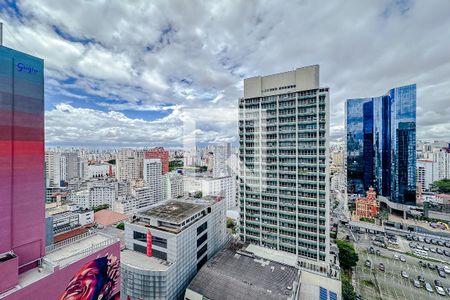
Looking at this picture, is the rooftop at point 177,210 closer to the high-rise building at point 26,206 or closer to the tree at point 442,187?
the high-rise building at point 26,206

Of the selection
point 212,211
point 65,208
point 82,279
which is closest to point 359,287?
point 212,211

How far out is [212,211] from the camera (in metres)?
15.6

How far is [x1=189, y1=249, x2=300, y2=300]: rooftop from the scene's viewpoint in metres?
10.6

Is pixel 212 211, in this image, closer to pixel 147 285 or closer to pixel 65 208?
pixel 147 285

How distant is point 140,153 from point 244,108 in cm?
3870

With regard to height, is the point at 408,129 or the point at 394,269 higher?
the point at 408,129

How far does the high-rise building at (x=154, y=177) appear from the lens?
3695 centimetres

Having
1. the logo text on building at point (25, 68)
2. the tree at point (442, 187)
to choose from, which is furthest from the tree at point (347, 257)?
Result: the tree at point (442, 187)

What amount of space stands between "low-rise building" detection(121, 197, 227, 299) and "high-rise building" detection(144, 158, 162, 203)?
23.7 metres

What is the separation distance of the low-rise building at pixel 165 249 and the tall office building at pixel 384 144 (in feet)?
99.0

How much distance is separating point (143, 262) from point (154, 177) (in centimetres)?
2734

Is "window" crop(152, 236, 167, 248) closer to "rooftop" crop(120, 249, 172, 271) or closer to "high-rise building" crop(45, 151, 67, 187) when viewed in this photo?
"rooftop" crop(120, 249, 172, 271)

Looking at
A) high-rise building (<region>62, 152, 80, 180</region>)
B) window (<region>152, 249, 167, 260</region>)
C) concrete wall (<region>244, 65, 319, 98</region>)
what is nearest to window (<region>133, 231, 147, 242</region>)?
window (<region>152, 249, 167, 260</region>)

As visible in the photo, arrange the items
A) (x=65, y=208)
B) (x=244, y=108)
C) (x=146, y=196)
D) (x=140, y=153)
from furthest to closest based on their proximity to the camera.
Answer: (x=140, y=153) → (x=146, y=196) → (x=65, y=208) → (x=244, y=108)
